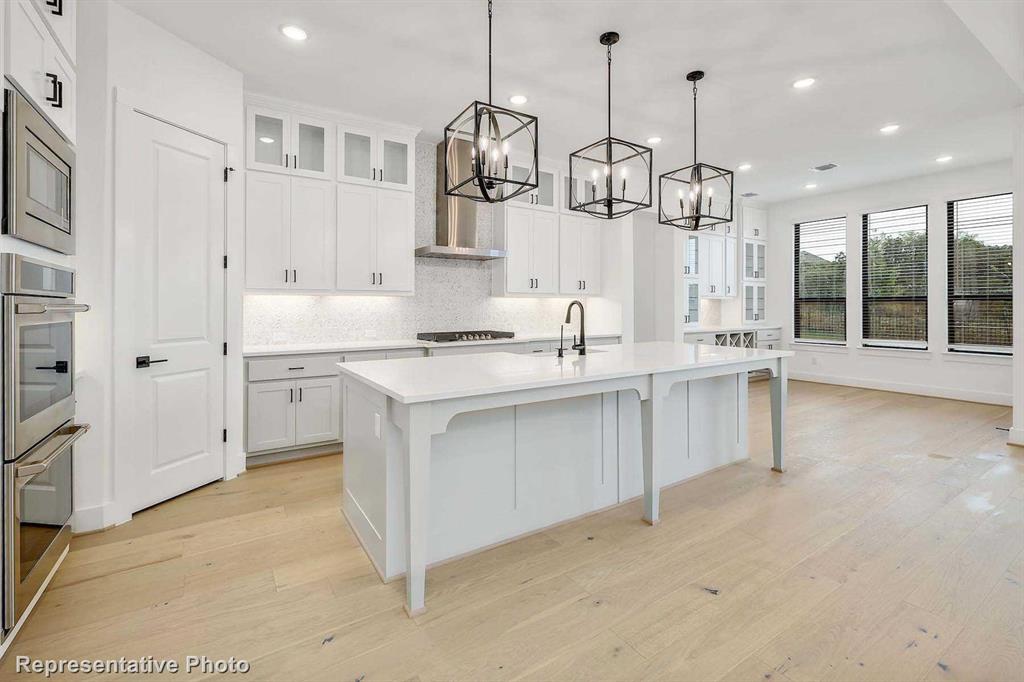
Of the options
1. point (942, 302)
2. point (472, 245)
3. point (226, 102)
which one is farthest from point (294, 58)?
point (942, 302)

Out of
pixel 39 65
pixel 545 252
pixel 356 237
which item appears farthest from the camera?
pixel 545 252

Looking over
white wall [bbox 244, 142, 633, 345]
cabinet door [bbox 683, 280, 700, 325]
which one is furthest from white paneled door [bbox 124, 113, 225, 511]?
cabinet door [bbox 683, 280, 700, 325]

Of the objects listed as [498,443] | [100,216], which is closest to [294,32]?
[100,216]

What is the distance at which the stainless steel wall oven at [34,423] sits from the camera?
5.54 ft

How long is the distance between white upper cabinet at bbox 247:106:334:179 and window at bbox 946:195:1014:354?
763 cm

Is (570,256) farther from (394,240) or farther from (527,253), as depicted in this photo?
(394,240)

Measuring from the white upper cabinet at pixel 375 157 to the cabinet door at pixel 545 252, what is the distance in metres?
1.54

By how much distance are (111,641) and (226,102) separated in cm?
328

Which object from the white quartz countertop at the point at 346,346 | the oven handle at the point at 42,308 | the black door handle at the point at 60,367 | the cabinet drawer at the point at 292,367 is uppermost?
the oven handle at the point at 42,308

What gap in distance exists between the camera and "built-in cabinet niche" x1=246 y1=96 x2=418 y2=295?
392 cm

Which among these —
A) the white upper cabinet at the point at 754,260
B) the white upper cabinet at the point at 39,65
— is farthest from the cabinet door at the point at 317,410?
the white upper cabinet at the point at 754,260

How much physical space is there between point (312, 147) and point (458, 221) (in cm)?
147

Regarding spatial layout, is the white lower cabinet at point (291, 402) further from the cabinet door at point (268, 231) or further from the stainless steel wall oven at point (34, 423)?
the stainless steel wall oven at point (34, 423)

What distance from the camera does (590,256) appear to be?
6012 mm
